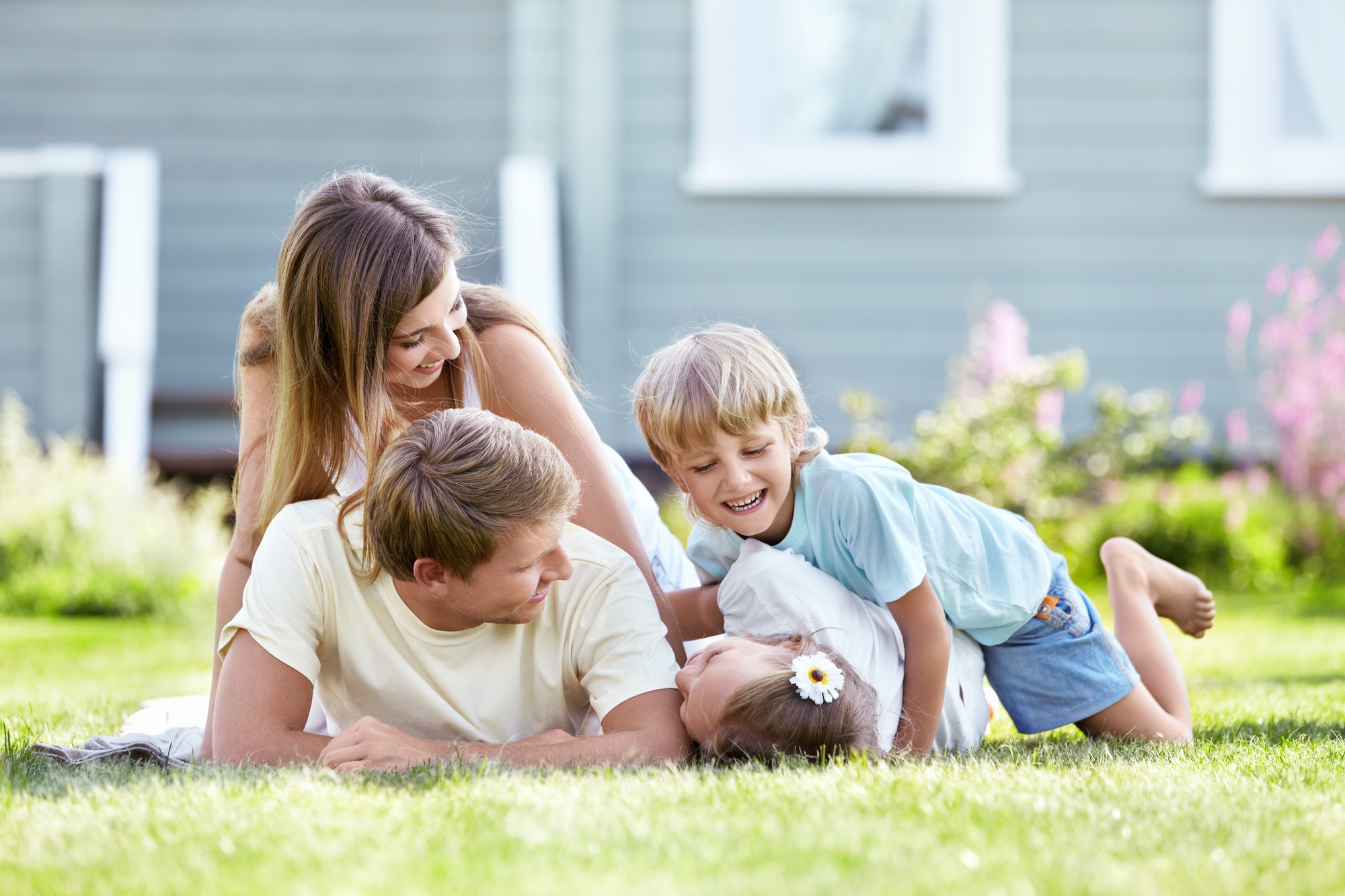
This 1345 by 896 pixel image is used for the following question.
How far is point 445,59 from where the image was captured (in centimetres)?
816

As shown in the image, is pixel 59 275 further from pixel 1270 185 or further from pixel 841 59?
pixel 1270 185

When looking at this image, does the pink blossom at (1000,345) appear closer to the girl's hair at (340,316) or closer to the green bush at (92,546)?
the green bush at (92,546)

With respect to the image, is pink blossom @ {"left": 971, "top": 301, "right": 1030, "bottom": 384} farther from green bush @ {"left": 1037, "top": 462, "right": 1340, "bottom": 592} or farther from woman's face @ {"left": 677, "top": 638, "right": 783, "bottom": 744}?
woman's face @ {"left": 677, "top": 638, "right": 783, "bottom": 744}

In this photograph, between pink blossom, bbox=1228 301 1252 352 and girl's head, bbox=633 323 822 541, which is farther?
pink blossom, bbox=1228 301 1252 352

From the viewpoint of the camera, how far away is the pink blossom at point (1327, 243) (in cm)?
737

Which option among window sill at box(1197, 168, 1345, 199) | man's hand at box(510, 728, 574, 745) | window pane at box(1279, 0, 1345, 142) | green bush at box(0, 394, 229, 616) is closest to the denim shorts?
man's hand at box(510, 728, 574, 745)

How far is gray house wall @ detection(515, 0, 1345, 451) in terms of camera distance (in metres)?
7.65

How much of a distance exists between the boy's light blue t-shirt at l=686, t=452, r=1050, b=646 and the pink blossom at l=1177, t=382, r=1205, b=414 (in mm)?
4622

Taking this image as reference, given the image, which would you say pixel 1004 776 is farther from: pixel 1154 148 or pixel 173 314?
pixel 173 314

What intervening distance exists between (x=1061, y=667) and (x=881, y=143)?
16.5 feet

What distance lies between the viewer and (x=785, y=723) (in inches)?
101

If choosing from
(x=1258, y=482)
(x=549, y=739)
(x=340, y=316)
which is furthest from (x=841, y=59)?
(x=549, y=739)

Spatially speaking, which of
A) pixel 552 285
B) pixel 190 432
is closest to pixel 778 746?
pixel 552 285

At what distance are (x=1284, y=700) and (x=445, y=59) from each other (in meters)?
6.21
